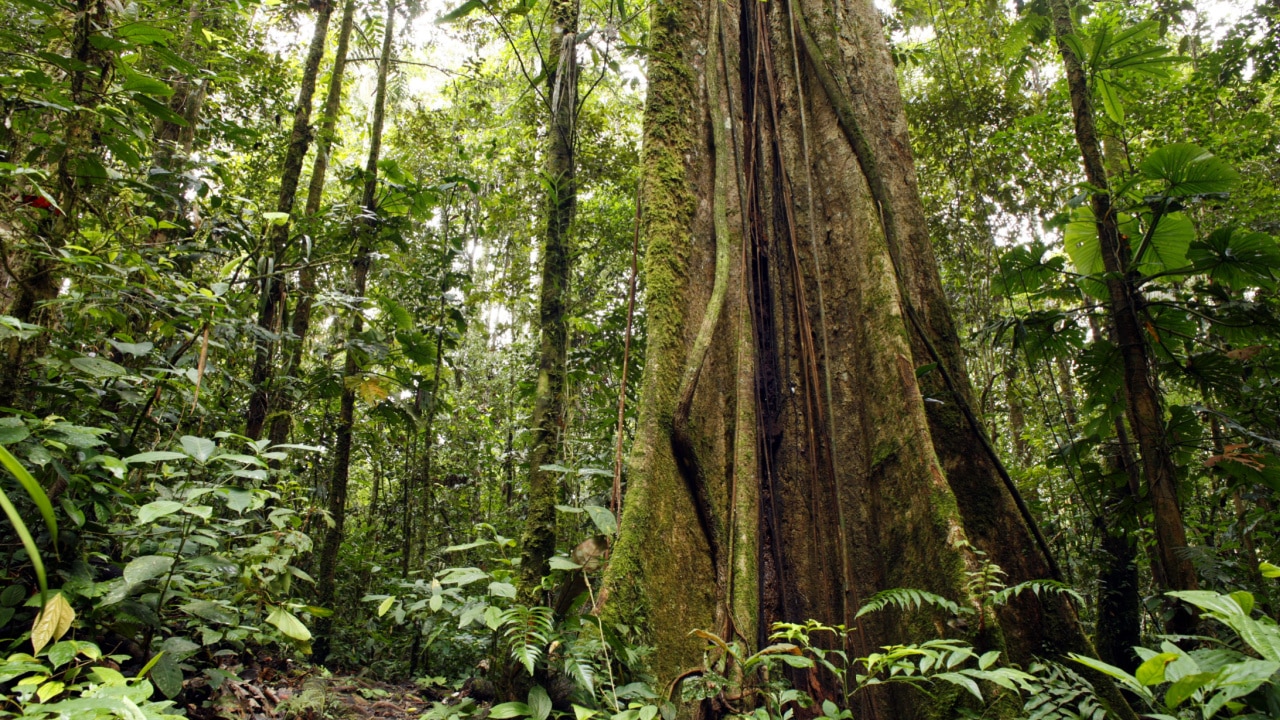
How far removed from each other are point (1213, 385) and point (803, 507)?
209 centimetres

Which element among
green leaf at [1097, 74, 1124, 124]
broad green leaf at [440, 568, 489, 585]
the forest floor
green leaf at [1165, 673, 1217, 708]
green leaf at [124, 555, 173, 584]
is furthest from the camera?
Result: green leaf at [1097, 74, 1124, 124]

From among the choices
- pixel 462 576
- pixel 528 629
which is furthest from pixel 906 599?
pixel 462 576

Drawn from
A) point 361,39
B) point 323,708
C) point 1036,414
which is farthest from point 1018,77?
point 361,39

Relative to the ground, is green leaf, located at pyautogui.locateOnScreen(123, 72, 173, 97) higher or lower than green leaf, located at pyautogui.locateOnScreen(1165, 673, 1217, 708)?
higher

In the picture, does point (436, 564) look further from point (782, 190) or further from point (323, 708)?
point (782, 190)

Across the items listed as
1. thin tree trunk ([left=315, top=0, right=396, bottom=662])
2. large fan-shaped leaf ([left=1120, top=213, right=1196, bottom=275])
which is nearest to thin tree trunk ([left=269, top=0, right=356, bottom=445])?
thin tree trunk ([left=315, top=0, right=396, bottom=662])

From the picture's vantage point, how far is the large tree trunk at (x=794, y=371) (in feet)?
6.63

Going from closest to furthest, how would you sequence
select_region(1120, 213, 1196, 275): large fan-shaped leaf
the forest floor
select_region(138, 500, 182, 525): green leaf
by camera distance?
select_region(138, 500, 182, 525): green leaf, the forest floor, select_region(1120, 213, 1196, 275): large fan-shaped leaf

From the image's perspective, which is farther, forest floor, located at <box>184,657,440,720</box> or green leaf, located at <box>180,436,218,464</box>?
forest floor, located at <box>184,657,440,720</box>

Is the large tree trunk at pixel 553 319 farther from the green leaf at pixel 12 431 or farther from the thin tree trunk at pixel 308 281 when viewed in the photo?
the green leaf at pixel 12 431

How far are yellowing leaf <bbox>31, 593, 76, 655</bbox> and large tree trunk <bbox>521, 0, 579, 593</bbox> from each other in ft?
4.75

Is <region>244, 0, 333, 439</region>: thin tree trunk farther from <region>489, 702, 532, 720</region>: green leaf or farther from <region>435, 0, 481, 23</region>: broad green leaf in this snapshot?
<region>489, 702, 532, 720</region>: green leaf

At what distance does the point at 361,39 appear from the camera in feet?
22.5

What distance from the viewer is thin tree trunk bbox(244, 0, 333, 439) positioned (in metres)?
3.54
